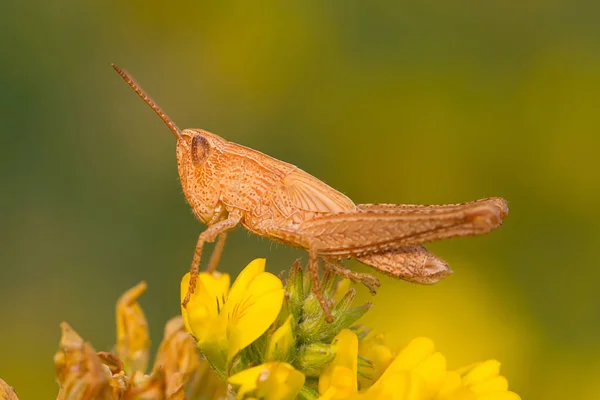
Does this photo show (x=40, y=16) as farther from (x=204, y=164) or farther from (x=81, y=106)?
(x=204, y=164)

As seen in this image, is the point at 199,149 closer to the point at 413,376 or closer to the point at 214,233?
the point at 214,233

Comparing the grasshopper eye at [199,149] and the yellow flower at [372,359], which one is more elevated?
the grasshopper eye at [199,149]

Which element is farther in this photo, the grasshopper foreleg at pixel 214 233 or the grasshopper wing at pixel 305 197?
the grasshopper wing at pixel 305 197

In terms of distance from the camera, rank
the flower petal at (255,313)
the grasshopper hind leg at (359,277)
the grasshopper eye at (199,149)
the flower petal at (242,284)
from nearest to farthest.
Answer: the flower petal at (255,313) → the flower petal at (242,284) → the grasshopper hind leg at (359,277) → the grasshopper eye at (199,149)

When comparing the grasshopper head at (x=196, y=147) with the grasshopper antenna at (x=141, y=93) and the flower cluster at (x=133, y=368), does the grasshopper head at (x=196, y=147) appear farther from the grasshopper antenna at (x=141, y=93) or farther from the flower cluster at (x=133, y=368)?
the flower cluster at (x=133, y=368)

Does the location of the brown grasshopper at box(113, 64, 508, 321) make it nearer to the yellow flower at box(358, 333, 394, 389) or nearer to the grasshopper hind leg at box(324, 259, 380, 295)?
the grasshopper hind leg at box(324, 259, 380, 295)

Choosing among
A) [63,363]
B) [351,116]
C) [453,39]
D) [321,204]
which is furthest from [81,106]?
[63,363]

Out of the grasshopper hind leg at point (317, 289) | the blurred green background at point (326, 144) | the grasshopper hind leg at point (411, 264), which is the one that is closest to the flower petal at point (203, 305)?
the grasshopper hind leg at point (317, 289)
